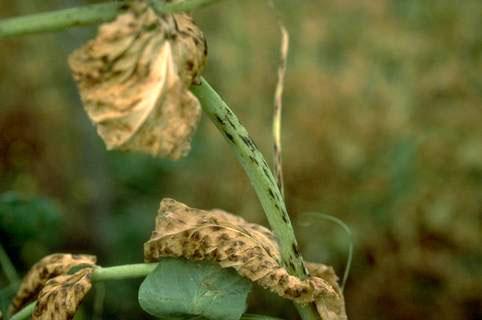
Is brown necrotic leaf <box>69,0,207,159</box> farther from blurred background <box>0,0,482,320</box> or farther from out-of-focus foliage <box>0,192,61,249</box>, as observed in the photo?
blurred background <box>0,0,482,320</box>

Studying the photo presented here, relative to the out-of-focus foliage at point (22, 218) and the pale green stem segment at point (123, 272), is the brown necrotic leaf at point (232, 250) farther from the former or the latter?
the out-of-focus foliage at point (22, 218)

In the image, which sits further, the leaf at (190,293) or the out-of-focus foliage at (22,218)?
the out-of-focus foliage at (22,218)

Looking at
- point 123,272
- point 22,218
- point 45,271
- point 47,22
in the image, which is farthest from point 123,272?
point 22,218

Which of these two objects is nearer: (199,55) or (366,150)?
(199,55)

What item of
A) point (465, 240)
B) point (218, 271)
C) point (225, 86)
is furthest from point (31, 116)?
point (218, 271)

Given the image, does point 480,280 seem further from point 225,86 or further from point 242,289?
point 242,289

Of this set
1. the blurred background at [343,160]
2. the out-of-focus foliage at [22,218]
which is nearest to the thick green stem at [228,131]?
the out-of-focus foliage at [22,218]
